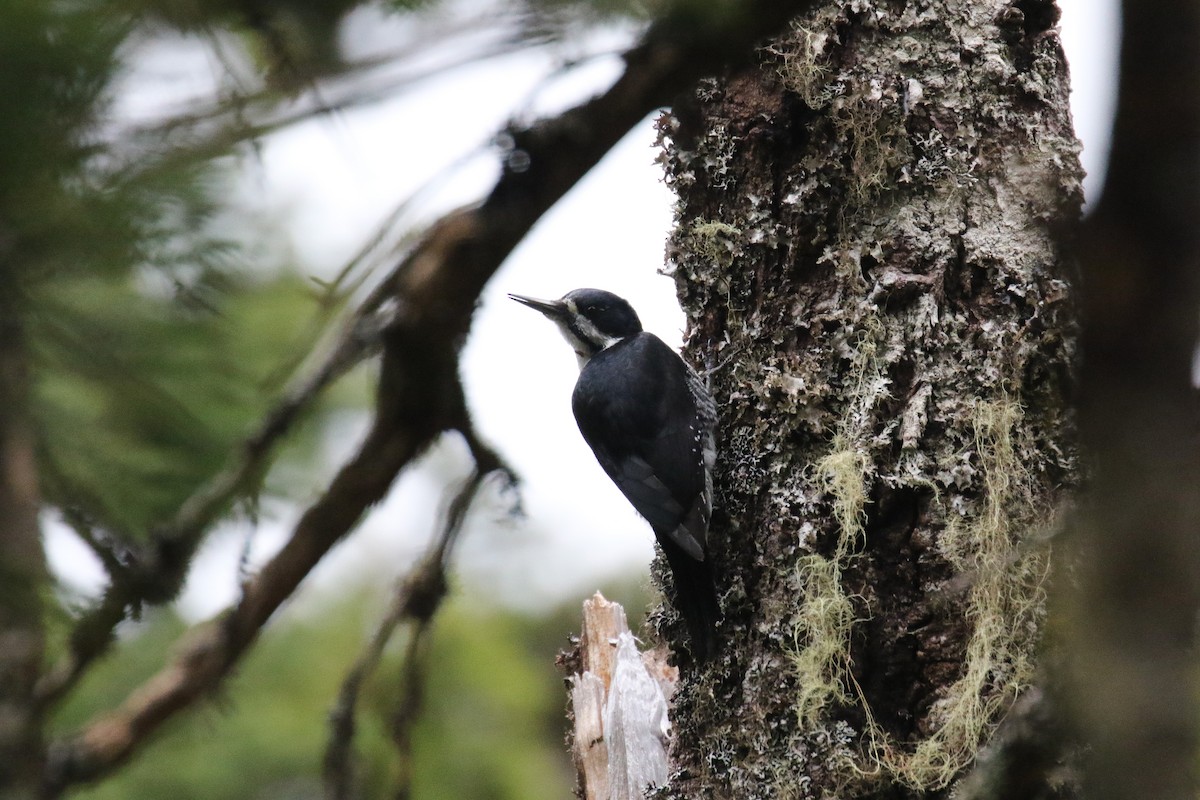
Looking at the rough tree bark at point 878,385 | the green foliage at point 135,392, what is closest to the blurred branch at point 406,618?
the green foliage at point 135,392

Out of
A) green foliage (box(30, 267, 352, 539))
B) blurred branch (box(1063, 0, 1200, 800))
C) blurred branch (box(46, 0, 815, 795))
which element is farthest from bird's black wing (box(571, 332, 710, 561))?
blurred branch (box(1063, 0, 1200, 800))

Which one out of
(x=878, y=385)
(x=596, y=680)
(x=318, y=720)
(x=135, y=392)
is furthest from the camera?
(x=318, y=720)

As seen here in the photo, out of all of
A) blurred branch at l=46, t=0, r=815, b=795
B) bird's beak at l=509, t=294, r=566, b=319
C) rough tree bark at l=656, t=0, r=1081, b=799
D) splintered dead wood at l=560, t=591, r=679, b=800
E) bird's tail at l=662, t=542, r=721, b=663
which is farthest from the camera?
bird's beak at l=509, t=294, r=566, b=319

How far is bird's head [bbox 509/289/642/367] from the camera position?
4.74 meters

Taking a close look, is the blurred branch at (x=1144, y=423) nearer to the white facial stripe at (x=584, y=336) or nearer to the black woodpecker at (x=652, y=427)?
the black woodpecker at (x=652, y=427)

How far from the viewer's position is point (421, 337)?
1.41 meters

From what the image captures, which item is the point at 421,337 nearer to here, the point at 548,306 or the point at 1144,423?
the point at 1144,423

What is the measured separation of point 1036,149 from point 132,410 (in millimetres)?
2421

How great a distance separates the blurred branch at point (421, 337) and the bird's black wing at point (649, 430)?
6.19 feet

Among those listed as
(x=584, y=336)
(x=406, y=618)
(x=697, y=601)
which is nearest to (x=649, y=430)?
(x=584, y=336)

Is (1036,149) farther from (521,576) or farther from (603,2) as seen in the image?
(521,576)

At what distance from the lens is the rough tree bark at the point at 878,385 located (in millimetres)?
2756

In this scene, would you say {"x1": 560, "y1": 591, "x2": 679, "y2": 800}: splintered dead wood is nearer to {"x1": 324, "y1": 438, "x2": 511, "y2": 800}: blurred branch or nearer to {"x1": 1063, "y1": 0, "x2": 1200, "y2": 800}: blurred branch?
{"x1": 324, "y1": 438, "x2": 511, "y2": 800}: blurred branch

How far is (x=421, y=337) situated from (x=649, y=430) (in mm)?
2666
